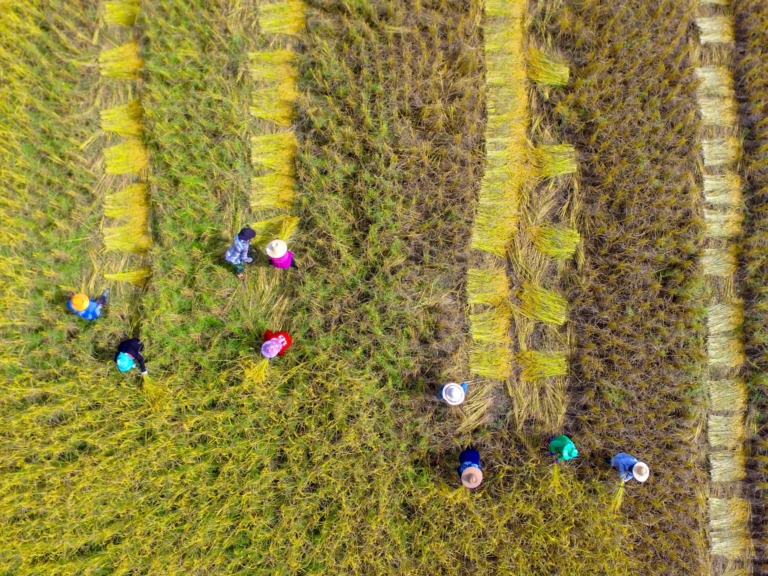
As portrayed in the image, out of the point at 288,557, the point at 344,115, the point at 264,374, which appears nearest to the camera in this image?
the point at 288,557

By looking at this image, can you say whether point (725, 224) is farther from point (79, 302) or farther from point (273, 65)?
point (79, 302)

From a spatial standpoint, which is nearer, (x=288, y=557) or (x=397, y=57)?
(x=288, y=557)

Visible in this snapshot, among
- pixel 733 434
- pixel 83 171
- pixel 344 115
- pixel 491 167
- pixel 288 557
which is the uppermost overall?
pixel 344 115

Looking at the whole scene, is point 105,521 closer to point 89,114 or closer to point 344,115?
point 89,114

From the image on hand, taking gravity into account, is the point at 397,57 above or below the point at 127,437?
above

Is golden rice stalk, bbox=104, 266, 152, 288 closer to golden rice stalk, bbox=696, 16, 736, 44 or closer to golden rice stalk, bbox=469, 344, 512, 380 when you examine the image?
golden rice stalk, bbox=469, 344, 512, 380

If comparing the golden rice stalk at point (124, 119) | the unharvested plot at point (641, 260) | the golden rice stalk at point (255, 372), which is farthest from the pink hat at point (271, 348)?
the unharvested plot at point (641, 260)

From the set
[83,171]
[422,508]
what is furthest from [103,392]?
[422,508]
